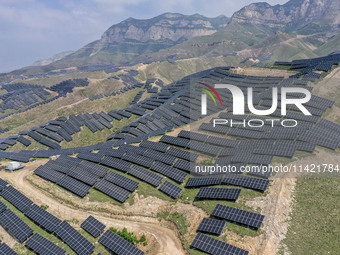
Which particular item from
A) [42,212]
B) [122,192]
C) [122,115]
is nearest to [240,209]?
[122,192]

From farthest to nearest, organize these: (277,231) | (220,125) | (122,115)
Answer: (122,115)
(220,125)
(277,231)

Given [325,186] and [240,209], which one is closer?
[240,209]

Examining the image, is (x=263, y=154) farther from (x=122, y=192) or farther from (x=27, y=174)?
(x=27, y=174)

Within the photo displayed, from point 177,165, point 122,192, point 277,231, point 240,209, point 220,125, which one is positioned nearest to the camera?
point 277,231

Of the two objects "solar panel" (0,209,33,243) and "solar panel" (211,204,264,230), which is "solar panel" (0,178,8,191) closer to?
"solar panel" (0,209,33,243)

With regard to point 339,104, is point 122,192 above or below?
below

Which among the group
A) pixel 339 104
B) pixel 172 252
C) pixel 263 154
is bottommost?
pixel 172 252

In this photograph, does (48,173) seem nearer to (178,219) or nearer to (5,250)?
(5,250)

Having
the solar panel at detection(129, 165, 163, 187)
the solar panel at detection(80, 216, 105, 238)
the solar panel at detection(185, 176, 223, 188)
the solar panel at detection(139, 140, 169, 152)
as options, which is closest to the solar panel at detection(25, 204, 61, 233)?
the solar panel at detection(80, 216, 105, 238)
